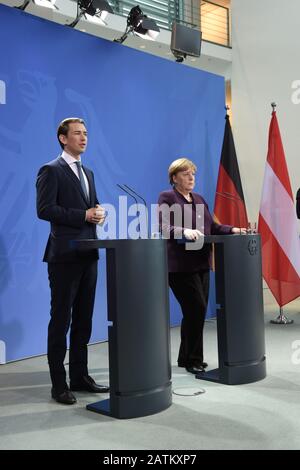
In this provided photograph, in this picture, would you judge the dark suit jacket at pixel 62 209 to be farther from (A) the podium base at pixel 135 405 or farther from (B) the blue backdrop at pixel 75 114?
(B) the blue backdrop at pixel 75 114

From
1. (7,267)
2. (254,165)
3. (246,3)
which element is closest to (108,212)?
(7,267)

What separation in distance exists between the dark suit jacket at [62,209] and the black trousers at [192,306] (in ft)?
2.35

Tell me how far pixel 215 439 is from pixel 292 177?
5175 millimetres

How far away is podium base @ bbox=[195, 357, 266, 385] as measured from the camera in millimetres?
3176

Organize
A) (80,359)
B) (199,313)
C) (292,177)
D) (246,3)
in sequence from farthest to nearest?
(246,3) < (292,177) < (199,313) < (80,359)

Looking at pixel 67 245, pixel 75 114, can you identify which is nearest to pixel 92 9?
pixel 75 114

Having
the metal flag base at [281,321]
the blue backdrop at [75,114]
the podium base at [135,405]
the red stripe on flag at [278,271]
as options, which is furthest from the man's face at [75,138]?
the metal flag base at [281,321]

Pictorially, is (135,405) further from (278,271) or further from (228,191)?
(228,191)

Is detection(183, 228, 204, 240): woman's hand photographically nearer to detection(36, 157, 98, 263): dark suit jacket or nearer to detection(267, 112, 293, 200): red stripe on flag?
detection(36, 157, 98, 263): dark suit jacket

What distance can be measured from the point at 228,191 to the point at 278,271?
973 mm

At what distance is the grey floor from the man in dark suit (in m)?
0.24

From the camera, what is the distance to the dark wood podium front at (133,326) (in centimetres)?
255
